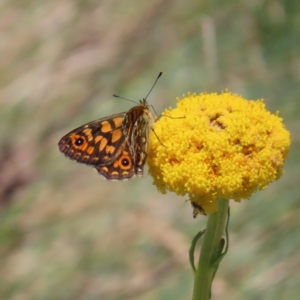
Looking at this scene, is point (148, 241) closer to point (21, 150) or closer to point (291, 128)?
point (291, 128)

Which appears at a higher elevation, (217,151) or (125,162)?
(125,162)

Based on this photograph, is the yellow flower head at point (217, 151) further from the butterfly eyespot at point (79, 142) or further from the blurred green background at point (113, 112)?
the blurred green background at point (113, 112)

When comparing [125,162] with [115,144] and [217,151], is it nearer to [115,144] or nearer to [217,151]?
[115,144]

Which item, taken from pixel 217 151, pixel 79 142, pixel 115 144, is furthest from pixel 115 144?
pixel 217 151

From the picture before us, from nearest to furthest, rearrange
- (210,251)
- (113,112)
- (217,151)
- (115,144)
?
(217,151), (210,251), (115,144), (113,112)

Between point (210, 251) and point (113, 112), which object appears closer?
point (210, 251)

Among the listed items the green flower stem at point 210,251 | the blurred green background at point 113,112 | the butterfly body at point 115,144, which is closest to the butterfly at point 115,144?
the butterfly body at point 115,144

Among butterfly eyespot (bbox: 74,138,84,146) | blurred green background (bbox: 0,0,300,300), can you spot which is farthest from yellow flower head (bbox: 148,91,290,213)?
blurred green background (bbox: 0,0,300,300)
